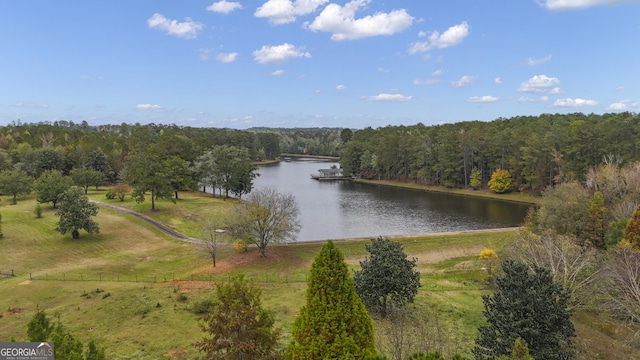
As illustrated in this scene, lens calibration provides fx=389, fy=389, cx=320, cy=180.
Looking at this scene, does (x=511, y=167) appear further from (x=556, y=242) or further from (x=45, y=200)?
(x=45, y=200)

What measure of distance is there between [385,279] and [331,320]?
11.0 m

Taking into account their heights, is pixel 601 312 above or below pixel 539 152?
below

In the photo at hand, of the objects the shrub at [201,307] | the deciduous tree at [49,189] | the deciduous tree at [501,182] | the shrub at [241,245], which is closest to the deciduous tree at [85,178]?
the deciduous tree at [49,189]

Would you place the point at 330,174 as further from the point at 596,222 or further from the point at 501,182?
the point at 596,222

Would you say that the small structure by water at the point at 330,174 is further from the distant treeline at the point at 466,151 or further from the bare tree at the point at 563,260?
the bare tree at the point at 563,260

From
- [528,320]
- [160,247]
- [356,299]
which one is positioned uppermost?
[356,299]

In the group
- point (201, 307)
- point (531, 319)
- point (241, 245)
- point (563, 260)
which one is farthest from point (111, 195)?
point (531, 319)

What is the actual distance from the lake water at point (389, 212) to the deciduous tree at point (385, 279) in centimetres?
2416

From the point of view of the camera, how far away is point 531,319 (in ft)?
47.8

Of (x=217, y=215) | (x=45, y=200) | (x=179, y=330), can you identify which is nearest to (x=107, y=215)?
(x=45, y=200)

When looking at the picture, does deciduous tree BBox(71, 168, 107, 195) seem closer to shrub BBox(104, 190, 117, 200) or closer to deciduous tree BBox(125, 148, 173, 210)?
shrub BBox(104, 190, 117, 200)

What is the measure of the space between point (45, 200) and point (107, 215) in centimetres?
873

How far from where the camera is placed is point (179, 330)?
1995 cm

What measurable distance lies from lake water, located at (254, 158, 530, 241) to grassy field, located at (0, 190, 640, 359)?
8.81 m
